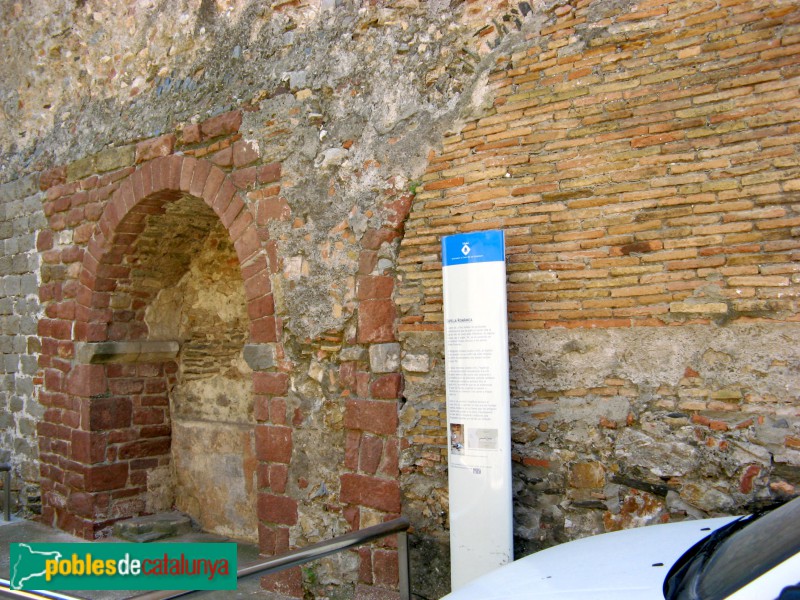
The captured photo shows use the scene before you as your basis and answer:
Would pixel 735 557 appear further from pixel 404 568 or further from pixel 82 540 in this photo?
pixel 82 540

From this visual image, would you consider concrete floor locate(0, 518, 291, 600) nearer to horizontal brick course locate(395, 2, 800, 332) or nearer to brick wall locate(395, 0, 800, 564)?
brick wall locate(395, 0, 800, 564)

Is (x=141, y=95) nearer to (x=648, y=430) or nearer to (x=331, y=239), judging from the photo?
(x=331, y=239)

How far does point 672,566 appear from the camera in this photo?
2.09m

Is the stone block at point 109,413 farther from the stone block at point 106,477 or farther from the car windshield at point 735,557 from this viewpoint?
the car windshield at point 735,557

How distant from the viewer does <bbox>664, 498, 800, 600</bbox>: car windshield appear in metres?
1.74

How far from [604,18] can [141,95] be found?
145 inches

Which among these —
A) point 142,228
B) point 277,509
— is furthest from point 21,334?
point 277,509

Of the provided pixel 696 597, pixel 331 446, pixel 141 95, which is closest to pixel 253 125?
pixel 141 95

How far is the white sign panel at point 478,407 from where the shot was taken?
129 inches

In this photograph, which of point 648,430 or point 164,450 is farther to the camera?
point 164,450

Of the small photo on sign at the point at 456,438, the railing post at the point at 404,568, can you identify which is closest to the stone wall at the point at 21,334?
the railing post at the point at 404,568

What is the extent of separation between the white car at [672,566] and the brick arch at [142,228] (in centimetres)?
264

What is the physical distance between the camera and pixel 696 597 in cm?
183

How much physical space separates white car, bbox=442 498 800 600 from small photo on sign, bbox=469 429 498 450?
0.74 metres
